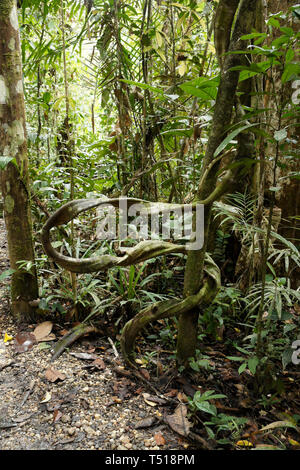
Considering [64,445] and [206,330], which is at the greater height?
[206,330]

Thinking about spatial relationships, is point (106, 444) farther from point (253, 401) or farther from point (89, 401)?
point (253, 401)

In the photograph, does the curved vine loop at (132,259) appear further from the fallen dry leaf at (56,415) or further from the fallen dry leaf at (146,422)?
the fallen dry leaf at (56,415)

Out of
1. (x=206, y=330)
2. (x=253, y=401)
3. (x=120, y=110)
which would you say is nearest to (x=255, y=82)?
(x=120, y=110)

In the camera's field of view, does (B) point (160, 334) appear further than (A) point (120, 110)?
No

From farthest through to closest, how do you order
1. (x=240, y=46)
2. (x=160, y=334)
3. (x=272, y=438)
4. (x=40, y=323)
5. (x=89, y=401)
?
(x=40, y=323)
(x=160, y=334)
(x=89, y=401)
(x=272, y=438)
(x=240, y=46)

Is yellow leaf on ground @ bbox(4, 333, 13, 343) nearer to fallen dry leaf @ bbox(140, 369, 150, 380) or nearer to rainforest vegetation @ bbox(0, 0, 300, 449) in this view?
rainforest vegetation @ bbox(0, 0, 300, 449)

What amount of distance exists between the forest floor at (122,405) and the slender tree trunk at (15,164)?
0.37 m

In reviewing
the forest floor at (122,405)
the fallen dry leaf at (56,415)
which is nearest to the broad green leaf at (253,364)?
the forest floor at (122,405)

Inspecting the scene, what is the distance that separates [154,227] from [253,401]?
125 cm

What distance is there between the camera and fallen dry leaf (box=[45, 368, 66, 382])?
154 cm

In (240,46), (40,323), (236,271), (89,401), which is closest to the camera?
(240,46)

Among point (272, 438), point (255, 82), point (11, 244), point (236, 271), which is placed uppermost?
point (255, 82)

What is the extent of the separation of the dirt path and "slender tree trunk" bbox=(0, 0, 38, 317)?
381 millimetres

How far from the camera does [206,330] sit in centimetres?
185
